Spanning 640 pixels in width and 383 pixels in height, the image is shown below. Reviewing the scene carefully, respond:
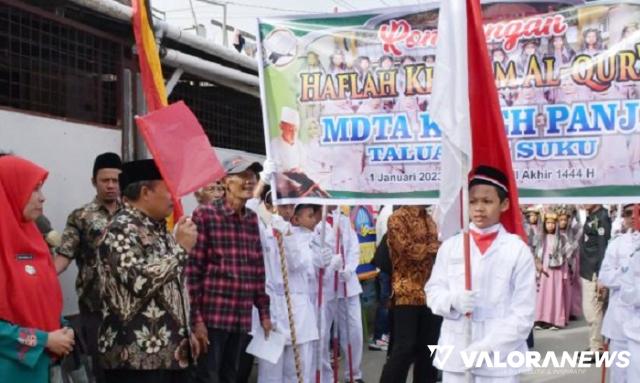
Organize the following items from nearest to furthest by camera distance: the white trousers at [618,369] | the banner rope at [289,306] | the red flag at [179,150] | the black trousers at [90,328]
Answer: the red flag at [179,150]
the black trousers at [90,328]
the banner rope at [289,306]
the white trousers at [618,369]

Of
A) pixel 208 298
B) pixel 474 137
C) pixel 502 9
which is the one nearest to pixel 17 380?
pixel 208 298

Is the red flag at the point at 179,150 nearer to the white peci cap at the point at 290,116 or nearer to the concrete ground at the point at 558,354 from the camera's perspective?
the white peci cap at the point at 290,116

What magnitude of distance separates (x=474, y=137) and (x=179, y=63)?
3.93 metres

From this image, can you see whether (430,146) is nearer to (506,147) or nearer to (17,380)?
(506,147)

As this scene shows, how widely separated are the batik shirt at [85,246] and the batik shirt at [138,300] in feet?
4.45

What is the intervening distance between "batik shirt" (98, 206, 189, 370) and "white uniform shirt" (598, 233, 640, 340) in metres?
3.69

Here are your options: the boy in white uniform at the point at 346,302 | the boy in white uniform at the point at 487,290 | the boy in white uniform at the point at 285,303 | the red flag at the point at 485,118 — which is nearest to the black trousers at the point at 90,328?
the boy in white uniform at the point at 285,303

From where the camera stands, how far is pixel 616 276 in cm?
631

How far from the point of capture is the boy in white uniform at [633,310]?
228 inches

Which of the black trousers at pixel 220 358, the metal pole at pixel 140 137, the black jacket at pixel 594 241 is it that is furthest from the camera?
the black jacket at pixel 594 241

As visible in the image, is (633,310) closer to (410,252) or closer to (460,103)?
(410,252)

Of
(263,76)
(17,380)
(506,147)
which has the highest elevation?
(263,76)

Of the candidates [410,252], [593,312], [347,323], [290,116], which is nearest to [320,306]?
[410,252]

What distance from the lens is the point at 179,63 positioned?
746cm
